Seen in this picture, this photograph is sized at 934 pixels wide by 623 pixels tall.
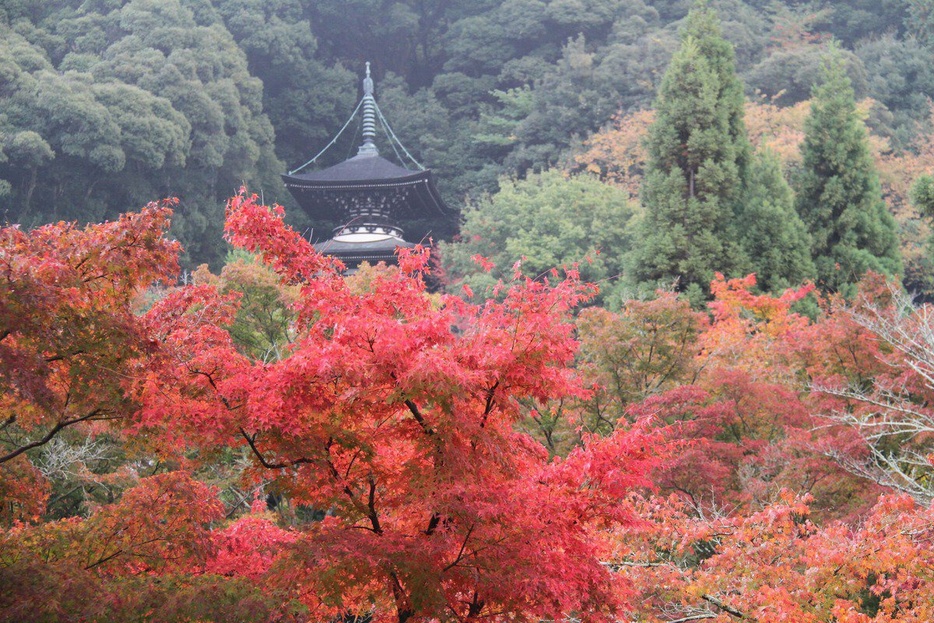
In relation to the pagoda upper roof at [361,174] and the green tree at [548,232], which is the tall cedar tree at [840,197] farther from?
the pagoda upper roof at [361,174]

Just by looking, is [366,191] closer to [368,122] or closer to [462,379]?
[368,122]

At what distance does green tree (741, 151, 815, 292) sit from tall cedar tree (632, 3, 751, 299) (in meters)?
0.42

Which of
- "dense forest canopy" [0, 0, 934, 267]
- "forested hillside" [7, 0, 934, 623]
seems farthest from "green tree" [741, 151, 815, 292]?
"dense forest canopy" [0, 0, 934, 267]

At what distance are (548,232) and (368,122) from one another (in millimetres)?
10930

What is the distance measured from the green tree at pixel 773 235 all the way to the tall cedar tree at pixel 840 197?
0.95 metres

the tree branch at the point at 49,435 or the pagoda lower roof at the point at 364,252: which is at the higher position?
the tree branch at the point at 49,435

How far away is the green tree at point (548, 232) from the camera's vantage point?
22.9 metres

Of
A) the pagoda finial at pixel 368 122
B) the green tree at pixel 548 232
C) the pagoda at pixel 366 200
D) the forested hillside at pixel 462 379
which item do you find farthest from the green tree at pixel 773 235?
the pagoda finial at pixel 368 122

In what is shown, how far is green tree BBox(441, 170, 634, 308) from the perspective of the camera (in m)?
22.9

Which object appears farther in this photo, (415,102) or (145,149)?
(415,102)

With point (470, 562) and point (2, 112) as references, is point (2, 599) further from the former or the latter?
point (2, 112)

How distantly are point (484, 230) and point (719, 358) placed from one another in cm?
1191

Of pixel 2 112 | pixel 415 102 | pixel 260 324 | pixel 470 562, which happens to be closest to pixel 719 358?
pixel 260 324

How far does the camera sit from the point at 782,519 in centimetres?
746
